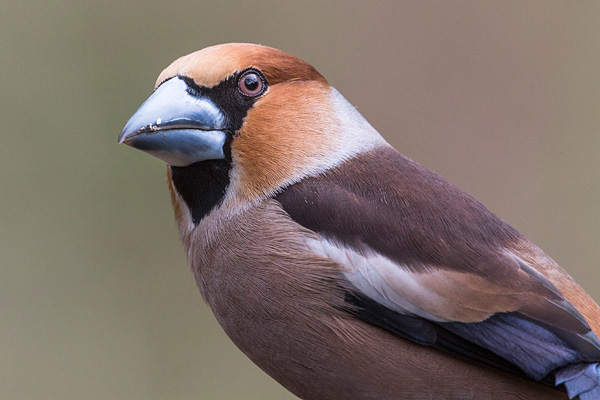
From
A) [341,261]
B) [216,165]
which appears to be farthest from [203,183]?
[341,261]

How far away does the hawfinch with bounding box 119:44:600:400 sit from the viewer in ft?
6.06

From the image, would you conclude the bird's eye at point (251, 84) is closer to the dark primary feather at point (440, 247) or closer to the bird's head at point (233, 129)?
the bird's head at point (233, 129)

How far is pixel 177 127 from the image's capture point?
77.9 inches

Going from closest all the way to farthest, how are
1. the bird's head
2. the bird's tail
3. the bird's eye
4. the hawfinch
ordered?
the bird's tail → the hawfinch → the bird's head → the bird's eye

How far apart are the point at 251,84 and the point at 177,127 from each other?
0.26 m

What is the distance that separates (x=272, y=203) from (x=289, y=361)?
406mm

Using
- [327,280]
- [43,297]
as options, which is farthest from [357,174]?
[43,297]

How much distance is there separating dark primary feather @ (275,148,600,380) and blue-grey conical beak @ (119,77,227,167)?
233mm

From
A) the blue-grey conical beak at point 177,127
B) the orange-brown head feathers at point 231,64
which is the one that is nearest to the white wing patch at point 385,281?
the blue-grey conical beak at point 177,127

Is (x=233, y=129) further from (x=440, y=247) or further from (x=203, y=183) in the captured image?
(x=440, y=247)

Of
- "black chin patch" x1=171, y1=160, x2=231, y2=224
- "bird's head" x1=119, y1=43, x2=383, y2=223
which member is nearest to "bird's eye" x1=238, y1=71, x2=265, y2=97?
"bird's head" x1=119, y1=43, x2=383, y2=223

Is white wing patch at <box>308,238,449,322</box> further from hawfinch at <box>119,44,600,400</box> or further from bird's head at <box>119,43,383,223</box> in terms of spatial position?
bird's head at <box>119,43,383,223</box>

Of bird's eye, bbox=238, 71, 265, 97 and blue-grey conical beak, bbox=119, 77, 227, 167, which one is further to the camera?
bird's eye, bbox=238, 71, 265, 97

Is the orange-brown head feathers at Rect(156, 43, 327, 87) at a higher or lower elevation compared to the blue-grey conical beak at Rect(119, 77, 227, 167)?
higher
